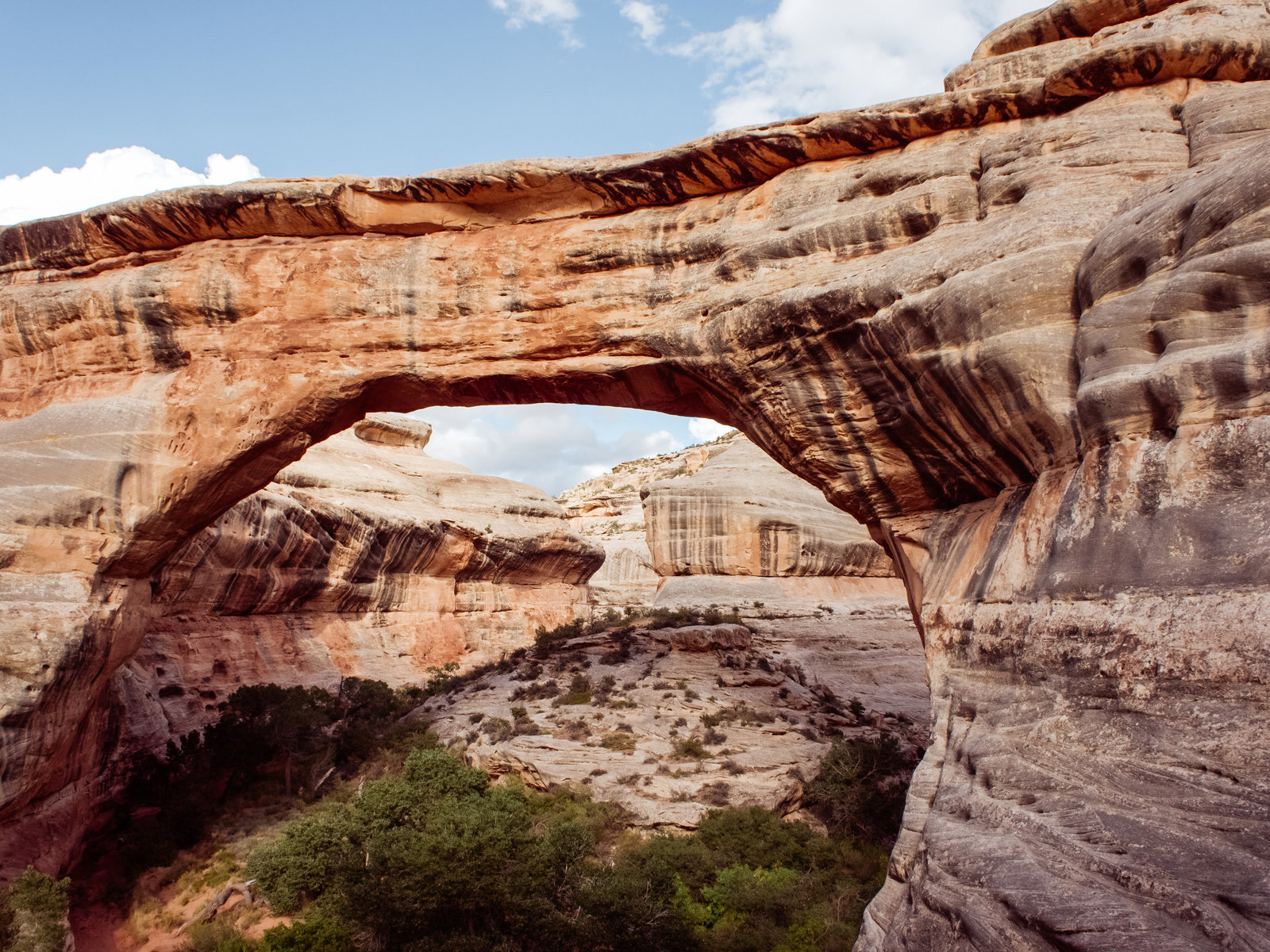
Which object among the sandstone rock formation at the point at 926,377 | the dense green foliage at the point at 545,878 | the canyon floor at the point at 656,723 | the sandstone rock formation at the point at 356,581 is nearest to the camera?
the sandstone rock formation at the point at 926,377

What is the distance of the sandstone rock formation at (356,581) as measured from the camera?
61.2ft

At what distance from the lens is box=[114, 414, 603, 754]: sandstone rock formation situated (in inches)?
734

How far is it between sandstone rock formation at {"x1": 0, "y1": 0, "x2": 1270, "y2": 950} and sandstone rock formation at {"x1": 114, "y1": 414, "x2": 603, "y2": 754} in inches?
124

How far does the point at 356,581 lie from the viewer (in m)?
24.5

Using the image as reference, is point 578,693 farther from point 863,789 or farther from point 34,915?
point 34,915

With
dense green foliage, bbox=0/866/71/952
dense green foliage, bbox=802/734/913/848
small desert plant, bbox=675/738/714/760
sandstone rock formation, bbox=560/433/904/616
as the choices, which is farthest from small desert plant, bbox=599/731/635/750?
sandstone rock formation, bbox=560/433/904/616

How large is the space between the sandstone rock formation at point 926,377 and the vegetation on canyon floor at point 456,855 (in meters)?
2.61

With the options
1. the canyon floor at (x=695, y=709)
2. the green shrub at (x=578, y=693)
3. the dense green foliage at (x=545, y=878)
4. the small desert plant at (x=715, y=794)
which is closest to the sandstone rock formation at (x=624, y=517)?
the canyon floor at (x=695, y=709)

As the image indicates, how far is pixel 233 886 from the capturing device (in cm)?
1158

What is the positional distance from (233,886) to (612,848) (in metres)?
5.78

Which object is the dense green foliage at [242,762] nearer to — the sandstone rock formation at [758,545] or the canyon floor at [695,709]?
the canyon floor at [695,709]

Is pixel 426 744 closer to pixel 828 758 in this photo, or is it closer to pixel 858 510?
pixel 828 758

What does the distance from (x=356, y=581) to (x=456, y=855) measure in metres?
17.0

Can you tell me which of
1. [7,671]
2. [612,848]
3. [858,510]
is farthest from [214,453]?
[858,510]
